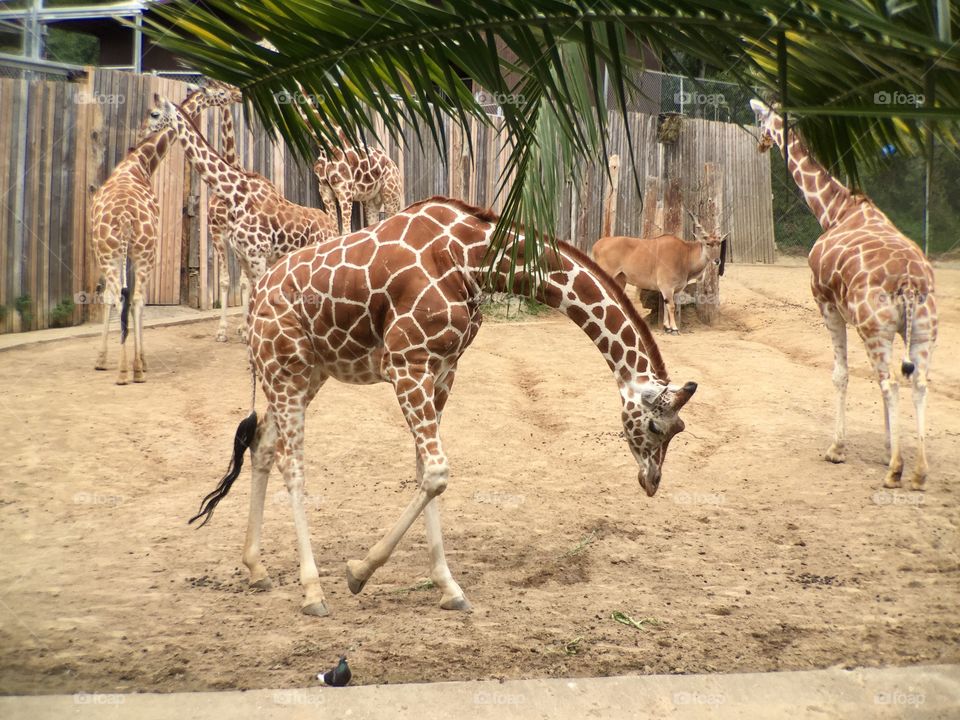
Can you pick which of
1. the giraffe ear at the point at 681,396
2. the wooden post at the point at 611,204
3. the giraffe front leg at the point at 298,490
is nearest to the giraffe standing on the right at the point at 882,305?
the giraffe ear at the point at 681,396

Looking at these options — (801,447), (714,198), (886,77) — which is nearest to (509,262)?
(886,77)

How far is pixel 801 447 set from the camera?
26.2 ft

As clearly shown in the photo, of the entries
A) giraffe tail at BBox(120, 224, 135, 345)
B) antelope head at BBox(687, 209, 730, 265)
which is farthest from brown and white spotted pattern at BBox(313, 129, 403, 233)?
antelope head at BBox(687, 209, 730, 265)

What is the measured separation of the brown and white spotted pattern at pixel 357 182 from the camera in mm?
11258

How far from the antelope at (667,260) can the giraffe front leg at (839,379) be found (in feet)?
14.4

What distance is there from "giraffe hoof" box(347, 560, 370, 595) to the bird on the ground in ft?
2.68

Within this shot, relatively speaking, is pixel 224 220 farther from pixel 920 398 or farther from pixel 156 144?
pixel 920 398

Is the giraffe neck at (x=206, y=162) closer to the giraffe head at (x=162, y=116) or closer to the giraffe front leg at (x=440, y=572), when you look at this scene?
the giraffe head at (x=162, y=116)

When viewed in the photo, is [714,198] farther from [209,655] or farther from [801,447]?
[209,655]

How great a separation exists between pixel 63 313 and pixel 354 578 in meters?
7.24

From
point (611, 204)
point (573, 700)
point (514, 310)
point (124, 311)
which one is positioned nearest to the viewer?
point (573, 700)

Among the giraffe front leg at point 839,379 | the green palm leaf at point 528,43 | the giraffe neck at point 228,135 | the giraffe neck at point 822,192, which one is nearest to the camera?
→ the green palm leaf at point 528,43

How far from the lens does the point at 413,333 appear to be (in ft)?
15.4

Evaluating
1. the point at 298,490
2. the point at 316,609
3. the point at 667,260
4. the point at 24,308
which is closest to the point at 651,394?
the point at 298,490
